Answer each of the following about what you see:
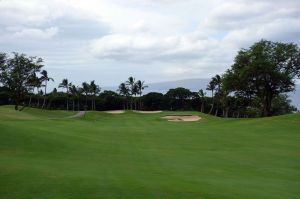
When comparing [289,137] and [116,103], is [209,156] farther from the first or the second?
[116,103]

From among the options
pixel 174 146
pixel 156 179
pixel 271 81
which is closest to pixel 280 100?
pixel 271 81

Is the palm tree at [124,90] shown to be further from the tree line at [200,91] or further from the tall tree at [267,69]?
the tall tree at [267,69]

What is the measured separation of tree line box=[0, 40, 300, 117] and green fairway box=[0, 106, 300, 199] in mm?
32375

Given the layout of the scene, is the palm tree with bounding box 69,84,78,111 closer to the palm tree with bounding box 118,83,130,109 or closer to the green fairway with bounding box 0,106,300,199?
the palm tree with bounding box 118,83,130,109

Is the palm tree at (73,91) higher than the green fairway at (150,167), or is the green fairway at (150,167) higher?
the palm tree at (73,91)

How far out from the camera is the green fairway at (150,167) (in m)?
11.5

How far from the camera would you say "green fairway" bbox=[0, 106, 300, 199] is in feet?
37.7

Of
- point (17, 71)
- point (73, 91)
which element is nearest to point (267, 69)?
point (17, 71)

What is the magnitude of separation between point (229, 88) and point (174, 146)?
133 feet

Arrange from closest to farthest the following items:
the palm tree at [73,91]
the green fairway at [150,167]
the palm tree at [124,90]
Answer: the green fairway at [150,167]
the palm tree at [73,91]
the palm tree at [124,90]

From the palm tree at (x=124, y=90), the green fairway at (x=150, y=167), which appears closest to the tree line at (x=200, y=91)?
the palm tree at (x=124, y=90)

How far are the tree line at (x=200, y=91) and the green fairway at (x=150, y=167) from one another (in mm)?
32375

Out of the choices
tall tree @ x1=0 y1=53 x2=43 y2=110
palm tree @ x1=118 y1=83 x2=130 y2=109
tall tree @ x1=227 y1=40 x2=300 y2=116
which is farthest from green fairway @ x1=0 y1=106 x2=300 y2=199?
palm tree @ x1=118 y1=83 x2=130 y2=109

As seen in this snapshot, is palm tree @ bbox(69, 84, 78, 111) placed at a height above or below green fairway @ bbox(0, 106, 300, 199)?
above
